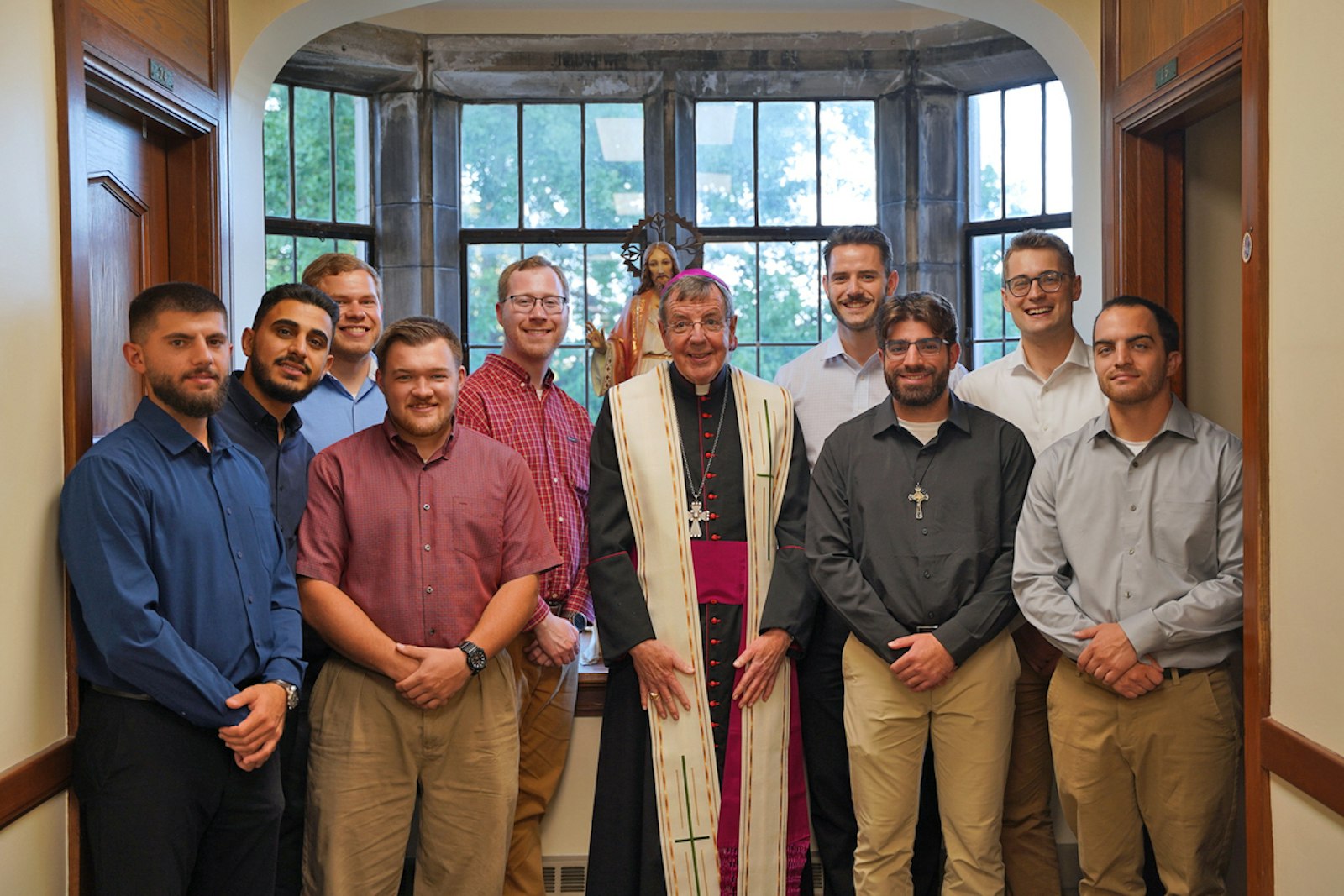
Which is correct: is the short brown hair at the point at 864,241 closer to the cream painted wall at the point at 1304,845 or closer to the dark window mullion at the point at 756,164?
the cream painted wall at the point at 1304,845

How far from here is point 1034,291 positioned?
128 inches

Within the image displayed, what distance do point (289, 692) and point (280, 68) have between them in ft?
7.46

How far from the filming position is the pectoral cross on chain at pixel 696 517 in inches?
127

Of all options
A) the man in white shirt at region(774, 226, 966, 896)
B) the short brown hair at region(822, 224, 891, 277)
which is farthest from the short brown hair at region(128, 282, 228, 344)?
the short brown hair at region(822, 224, 891, 277)

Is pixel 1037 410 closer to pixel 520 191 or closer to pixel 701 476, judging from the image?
pixel 701 476

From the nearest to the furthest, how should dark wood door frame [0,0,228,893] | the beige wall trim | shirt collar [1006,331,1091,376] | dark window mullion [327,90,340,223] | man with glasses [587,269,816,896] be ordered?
the beige wall trim < dark wood door frame [0,0,228,893] < man with glasses [587,269,816,896] < shirt collar [1006,331,1091,376] < dark window mullion [327,90,340,223]

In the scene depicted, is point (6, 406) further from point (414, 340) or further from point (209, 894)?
point (209, 894)

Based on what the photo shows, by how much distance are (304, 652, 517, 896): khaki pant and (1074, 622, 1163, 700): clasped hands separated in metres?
1.40

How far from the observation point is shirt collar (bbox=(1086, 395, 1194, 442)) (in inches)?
113

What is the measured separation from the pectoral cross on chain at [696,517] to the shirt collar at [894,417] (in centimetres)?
50

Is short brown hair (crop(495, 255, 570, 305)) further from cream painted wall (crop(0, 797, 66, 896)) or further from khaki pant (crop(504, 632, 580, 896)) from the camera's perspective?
cream painted wall (crop(0, 797, 66, 896))

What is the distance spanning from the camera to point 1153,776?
2822mm

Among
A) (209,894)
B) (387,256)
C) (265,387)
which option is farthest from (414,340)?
(387,256)

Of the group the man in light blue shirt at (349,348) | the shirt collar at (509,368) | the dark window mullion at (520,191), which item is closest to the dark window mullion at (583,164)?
the dark window mullion at (520,191)
